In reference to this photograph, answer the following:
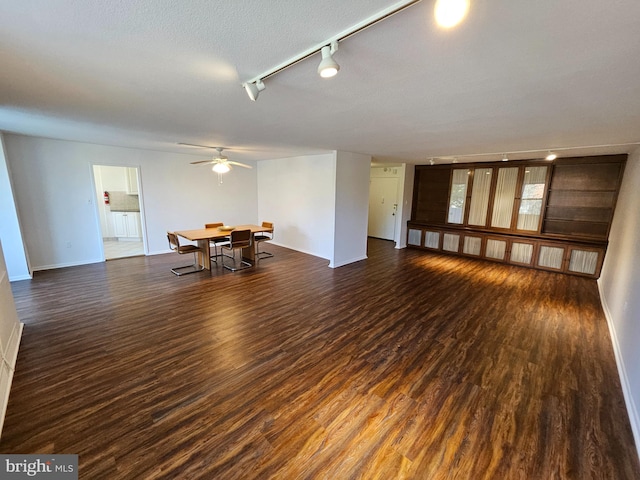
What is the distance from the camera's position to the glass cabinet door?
5656 millimetres

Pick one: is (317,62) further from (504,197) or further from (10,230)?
(504,197)

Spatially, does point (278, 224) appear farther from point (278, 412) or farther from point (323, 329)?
point (278, 412)

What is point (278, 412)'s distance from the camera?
1.94 meters

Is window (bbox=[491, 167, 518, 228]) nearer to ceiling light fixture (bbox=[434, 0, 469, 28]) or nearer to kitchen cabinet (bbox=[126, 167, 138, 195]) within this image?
ceiling light fixture (bbox=[434, 0, 469, 28])

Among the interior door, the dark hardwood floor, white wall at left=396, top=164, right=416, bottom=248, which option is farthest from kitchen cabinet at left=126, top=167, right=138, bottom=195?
white wall at left=396, top=164, right=416, bottom=248

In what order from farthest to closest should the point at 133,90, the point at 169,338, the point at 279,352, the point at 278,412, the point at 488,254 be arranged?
the point at 488,254, the point at 169,338, the point at 279,352, the point at 133,90, the point at 278,412

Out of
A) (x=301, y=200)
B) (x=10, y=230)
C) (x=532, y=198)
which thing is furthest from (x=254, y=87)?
(x=532, y=198)

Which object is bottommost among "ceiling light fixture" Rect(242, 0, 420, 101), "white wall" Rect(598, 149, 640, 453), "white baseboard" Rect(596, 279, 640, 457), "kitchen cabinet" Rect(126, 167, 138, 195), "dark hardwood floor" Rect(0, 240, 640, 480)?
"dark hardwood floor" Rect(0, 240, 640, 480)

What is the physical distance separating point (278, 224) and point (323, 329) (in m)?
4.76

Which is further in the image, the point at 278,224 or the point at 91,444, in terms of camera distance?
the point at 278,224

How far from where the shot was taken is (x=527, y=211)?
5859mm

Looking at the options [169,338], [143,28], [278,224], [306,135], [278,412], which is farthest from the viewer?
[278,224]

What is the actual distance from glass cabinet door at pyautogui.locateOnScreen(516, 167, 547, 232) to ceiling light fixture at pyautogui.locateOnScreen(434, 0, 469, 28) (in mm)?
6142

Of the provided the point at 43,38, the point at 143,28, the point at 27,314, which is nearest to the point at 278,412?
the point at 143,28
